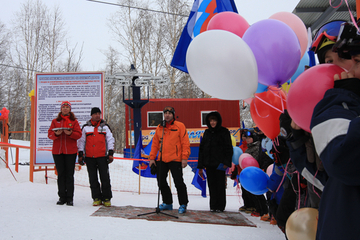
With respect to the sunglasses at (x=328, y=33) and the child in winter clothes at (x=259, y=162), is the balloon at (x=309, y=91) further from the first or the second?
the child in winter clothes at (x=259, y=162)

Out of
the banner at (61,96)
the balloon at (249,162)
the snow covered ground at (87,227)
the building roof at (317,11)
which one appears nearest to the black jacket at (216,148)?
the balloon at (249,162)

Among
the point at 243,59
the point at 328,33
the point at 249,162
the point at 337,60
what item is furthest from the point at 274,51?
the point at 249,162

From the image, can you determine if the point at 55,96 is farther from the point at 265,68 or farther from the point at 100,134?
the point at 265,68

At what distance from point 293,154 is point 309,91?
362mm

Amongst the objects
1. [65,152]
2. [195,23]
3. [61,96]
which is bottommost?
[65,152]

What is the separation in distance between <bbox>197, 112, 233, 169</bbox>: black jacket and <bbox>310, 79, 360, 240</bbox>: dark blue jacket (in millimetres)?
3511

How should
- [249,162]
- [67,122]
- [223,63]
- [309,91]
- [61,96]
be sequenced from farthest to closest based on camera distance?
1. [61,96]
2. [67,122]
3. [249,162]
4. [223,63]
5. [309,91]

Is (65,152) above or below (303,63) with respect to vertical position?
below

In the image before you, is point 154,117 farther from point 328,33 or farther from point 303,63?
point 328,33

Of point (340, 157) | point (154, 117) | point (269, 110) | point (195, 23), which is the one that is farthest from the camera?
point (154, 117)

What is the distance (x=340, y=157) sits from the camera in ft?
3.03

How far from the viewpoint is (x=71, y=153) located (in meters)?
4.62

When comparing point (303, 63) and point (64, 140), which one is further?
point (64, 140)

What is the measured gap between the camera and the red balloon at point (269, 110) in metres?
2.42
